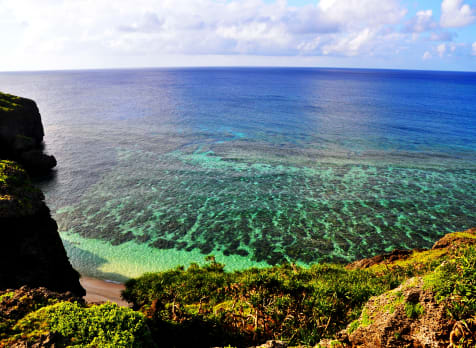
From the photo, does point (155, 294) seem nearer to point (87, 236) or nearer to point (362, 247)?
point (87, 236)

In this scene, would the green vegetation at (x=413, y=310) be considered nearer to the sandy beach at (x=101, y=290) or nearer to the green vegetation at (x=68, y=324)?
the green vegetation at (x=68, y=324)

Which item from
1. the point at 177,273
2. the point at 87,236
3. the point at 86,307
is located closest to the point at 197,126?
the point at 87,236

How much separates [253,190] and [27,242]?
35.7 metres

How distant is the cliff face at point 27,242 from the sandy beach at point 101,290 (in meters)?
2.94

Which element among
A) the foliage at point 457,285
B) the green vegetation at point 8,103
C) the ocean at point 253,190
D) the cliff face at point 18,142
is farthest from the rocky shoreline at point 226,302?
the green vegetation at point 8,103

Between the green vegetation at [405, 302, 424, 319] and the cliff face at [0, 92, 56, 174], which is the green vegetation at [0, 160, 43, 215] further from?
the cliff face at [0, 92, 56, 174]

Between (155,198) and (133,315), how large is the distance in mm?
36541

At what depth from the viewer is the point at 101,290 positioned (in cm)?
3002

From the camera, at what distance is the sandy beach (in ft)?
93.1

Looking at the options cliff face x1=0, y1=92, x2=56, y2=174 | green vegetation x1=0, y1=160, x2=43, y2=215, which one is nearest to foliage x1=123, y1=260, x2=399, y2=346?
green vegetation x1=0, y1=160, x2=43, y2=215

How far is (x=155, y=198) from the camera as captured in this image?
4900cm

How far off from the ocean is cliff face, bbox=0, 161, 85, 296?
8921 millimetres

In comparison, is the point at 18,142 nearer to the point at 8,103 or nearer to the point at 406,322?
the point at 8,103

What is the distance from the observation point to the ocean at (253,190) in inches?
1465
